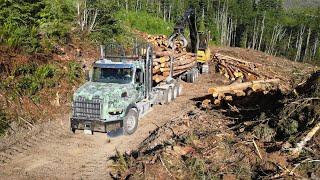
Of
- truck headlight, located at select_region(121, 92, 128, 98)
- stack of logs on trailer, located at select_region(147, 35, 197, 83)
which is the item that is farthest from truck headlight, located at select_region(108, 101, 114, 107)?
stack of logs on trailer, located at select_region(147, 35, 197, 83)

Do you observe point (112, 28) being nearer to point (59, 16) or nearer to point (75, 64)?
point (59, 16)

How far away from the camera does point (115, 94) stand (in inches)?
536

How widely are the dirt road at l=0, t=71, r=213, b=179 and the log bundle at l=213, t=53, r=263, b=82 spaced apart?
1096 cm

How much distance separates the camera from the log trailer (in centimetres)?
1334

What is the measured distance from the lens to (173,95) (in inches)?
818

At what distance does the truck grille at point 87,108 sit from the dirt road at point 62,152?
1.04 meters

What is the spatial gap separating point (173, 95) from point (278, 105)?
7.95 metres

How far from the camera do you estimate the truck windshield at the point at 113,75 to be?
580 inches

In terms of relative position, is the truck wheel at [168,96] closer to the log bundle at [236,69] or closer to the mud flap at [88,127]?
the mud flap at [88,127]

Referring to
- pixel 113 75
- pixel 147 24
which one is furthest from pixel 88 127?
pixel 147 24

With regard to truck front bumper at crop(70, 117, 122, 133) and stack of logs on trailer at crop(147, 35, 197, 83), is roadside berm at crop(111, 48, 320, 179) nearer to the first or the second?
truck front bumper at crop(70, 117, 122, 133)

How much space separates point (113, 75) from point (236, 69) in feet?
49.0

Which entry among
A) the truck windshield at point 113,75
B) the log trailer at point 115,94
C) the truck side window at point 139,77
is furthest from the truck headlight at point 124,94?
the truck side window at point 139,77

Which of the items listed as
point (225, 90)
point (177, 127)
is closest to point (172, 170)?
point (177, 127)
